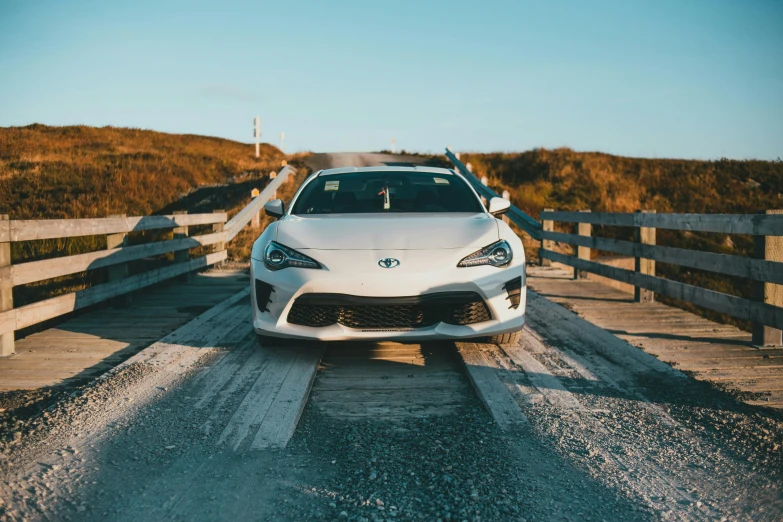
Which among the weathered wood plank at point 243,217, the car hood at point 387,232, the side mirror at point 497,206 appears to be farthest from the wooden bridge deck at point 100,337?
the side mirror at point 497,206

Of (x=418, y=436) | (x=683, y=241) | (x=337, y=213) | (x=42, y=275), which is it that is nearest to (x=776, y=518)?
(x=418, y=436)

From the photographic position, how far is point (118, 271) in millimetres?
7008

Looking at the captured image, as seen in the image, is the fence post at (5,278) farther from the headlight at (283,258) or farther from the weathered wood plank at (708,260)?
the weathered wood plank at (708,260)

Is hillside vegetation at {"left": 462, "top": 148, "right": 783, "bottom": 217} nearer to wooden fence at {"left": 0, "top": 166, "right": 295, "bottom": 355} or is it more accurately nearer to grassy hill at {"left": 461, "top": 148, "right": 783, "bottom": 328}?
grassy hill at {"left": 461, "top": 148, "right": 783, "bottom": 328}

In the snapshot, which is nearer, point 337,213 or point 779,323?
point 779,323

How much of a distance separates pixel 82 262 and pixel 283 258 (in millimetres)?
2378

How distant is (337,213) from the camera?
5629mm

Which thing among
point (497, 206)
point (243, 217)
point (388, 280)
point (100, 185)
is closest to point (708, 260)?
point (497, 206)

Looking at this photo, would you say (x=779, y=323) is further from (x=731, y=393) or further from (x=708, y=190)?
(x=708, y=190)

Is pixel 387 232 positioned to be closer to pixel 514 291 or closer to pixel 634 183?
pixel 514 291

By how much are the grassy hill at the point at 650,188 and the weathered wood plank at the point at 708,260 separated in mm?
5886

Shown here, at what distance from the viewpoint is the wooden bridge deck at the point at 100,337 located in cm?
461

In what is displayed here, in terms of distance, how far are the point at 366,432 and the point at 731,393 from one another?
2330 millimetres

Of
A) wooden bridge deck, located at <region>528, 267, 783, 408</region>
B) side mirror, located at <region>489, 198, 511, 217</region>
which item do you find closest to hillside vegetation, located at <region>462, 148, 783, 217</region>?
wooden bridge deck, located at <region>528, 267, 783, 408</region>
